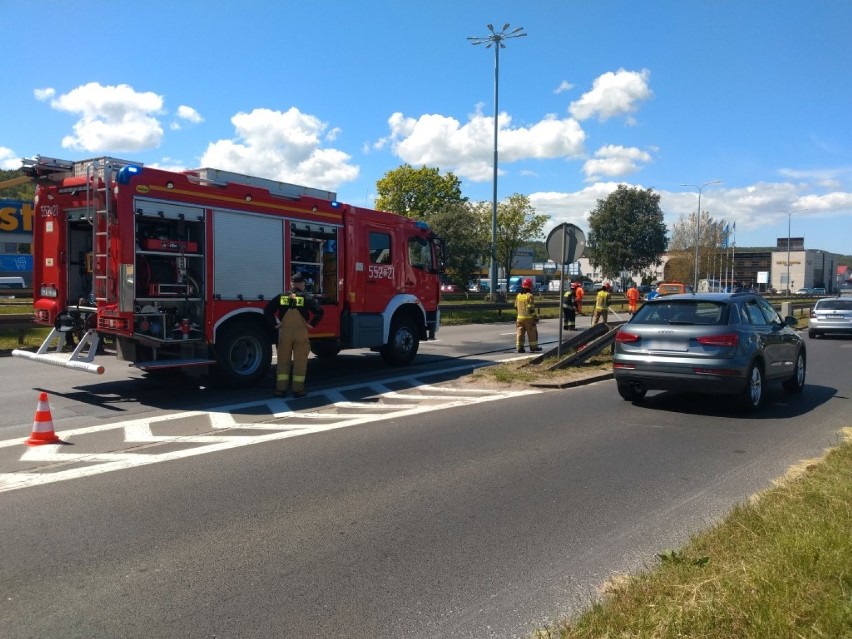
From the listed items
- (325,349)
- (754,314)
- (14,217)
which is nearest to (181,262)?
(325,349)

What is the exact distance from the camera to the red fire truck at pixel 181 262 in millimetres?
9047

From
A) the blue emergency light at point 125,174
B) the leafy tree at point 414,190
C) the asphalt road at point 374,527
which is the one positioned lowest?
the asphalt road at point 374,527

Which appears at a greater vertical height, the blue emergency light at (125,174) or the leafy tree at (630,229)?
the leafy tree at (630,229)

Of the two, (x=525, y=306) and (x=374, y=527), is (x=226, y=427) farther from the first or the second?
(x=525, y=306)

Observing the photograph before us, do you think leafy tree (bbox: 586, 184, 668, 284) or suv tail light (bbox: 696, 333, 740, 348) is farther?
leafy tree (bbox: 586, 184, 668, 284)

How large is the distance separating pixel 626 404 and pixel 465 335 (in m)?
11.5

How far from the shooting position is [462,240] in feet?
159

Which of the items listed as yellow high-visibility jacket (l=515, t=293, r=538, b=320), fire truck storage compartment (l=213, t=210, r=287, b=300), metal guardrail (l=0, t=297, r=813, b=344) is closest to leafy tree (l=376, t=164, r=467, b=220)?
metal guardrail (l=0, t=297, r=813, b=344)

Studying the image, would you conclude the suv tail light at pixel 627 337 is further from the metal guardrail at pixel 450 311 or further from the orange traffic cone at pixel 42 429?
the metal guardrail at pixel 450 311

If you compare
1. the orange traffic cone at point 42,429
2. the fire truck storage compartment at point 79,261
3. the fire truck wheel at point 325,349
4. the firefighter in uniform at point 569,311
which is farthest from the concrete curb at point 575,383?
the firefighter in uniform at point 569,311

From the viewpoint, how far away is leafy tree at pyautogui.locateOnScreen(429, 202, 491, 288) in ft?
159

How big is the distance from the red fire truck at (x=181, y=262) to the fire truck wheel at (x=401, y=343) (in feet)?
2.70

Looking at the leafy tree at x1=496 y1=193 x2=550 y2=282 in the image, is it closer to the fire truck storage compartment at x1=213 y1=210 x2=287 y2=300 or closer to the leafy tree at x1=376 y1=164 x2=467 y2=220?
the leafy tree at x1=376 y1=164 x2=467 y2=220

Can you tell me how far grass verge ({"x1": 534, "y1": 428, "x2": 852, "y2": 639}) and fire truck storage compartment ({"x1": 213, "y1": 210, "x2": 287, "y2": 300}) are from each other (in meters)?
7.67
